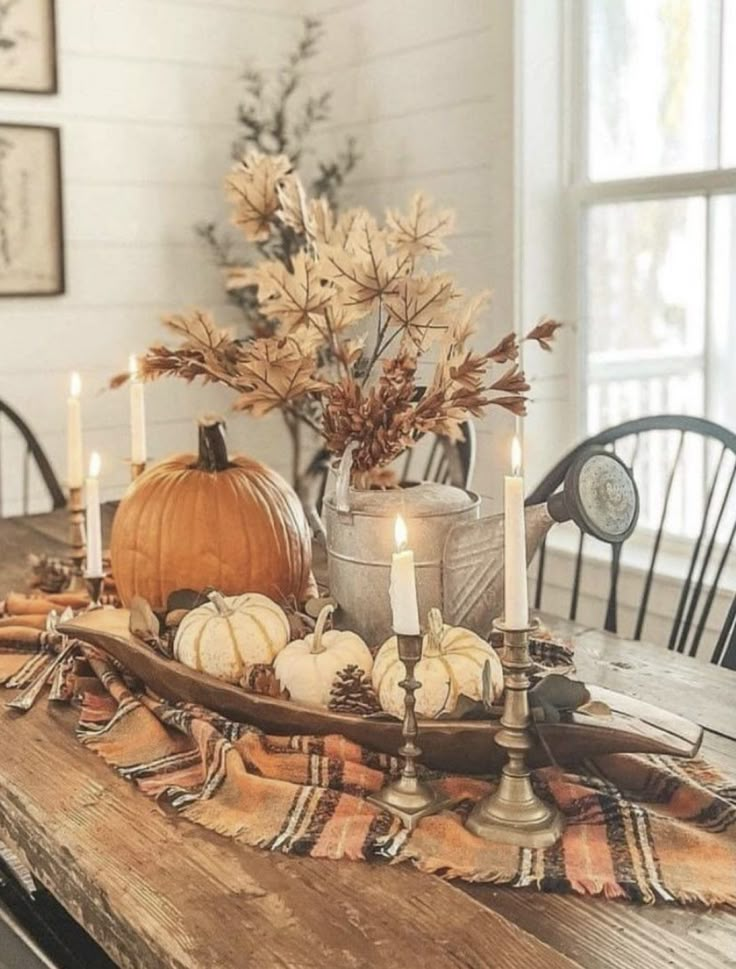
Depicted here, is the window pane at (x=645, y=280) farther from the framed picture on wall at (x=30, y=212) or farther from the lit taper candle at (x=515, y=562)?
the lit taper candle at (x=515, y=562)

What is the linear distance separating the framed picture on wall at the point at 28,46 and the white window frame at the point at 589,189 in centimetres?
135

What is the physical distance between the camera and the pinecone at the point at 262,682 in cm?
128

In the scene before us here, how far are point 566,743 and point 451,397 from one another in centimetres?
41

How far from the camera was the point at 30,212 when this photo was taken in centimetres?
327

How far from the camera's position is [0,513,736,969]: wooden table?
0.91 meters

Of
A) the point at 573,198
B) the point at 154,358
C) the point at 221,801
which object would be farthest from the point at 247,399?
the point at 573,198

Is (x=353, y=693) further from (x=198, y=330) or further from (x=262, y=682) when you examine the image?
(x=198, y=330)

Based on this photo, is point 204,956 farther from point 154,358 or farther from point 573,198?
point 573,198

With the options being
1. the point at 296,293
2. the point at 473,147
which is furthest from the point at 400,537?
the point at 473,147

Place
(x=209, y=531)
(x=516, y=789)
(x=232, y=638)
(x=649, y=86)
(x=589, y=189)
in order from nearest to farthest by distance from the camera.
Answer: (x=516, y=789) → (x=232, y=638) → (x=209, y=531) → (x=649, y=86) → (x=589, y=189)

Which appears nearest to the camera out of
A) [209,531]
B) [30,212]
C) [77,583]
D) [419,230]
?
[419,230]

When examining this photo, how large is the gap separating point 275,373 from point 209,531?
12.7 inches

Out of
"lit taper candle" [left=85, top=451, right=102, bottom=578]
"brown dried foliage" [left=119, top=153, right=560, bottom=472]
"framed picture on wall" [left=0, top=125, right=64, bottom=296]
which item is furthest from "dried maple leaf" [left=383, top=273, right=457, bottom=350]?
"framed picture on wall" [left=0, top=125, right=64, bottom=296]

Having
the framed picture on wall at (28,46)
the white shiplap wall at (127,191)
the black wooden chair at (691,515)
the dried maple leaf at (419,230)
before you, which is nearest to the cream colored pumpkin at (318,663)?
the dried maple leaf at (419,230)
